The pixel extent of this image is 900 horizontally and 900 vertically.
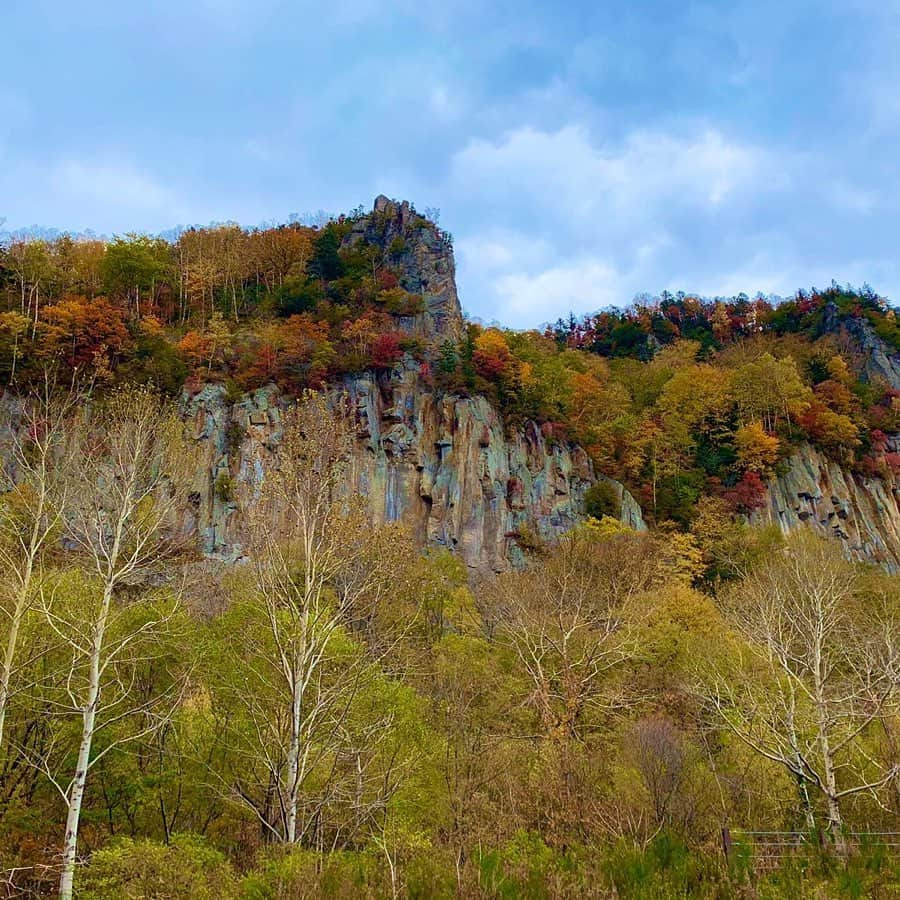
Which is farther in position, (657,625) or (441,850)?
(657,625)

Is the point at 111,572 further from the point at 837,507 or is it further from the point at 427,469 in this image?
the point at 837,507

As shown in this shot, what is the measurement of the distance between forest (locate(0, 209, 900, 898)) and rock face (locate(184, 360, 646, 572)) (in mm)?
1512

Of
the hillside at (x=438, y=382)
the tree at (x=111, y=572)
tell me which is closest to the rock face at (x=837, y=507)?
the hillside at (x=438, y=382)

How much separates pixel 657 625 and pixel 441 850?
15.3 metres

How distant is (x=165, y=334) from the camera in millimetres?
46500

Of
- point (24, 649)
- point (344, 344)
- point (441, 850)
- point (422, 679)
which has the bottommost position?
point (441, 850)

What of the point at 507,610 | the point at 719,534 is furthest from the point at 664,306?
the point at 507,610

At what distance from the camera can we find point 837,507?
52.9 metres

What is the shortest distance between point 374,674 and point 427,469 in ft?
93.2

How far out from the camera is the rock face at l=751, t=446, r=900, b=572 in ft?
166

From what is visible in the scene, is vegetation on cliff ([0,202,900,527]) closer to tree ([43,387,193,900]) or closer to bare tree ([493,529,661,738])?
bare tree ([493,529,661,738])

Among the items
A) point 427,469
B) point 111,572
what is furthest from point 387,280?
point 111,572

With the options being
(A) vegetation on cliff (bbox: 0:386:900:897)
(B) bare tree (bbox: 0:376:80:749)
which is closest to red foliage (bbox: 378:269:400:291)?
(A) vegetation on cliff (bbox: 0:386:900:897)

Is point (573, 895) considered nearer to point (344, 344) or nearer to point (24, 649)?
point (24, 649)
